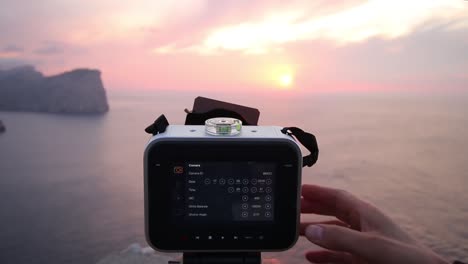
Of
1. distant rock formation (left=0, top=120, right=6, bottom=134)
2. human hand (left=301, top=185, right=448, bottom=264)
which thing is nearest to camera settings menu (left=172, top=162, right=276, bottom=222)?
human hand (left=301, top=185, right=448, bottom=264)

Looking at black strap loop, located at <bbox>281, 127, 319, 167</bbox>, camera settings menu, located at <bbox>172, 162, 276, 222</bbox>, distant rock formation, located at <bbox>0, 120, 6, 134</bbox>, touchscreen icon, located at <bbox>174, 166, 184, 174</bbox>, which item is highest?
black strap loop, located at <bbox>281, 127, 319, 167</bbox>

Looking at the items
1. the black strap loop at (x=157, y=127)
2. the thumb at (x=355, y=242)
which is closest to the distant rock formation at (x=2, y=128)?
the black strap loop at (x=157, y=127)

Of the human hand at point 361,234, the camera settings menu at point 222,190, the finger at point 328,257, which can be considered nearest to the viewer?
the human hand at point 361,234

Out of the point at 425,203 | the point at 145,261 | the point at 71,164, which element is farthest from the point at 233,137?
the point at 71,164

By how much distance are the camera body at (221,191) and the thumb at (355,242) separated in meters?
0.11

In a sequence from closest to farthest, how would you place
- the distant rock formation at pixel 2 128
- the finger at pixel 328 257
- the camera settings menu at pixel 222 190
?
the camera settings menu at pixel 222 190
the finger at pixel 328 257
the distant rock formation at pixel 2 128

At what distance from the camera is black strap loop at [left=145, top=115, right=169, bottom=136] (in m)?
0.79

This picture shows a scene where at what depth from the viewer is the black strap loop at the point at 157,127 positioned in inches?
31.0

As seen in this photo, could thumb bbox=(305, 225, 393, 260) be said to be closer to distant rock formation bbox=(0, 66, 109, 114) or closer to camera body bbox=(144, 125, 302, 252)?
camera body bbox=(144, 125, 302, 252)

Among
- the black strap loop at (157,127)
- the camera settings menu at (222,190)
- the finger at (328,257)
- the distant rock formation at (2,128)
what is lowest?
the distant rock formation at (2,128)

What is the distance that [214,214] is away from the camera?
0.78 metres

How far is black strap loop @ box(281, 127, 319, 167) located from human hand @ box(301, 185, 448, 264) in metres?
0.10

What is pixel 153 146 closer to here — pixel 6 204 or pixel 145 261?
pixel 145 261

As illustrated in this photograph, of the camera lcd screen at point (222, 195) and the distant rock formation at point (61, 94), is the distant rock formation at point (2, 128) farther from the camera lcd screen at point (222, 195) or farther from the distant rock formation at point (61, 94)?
the camera lcd screen at point (222, 195)
